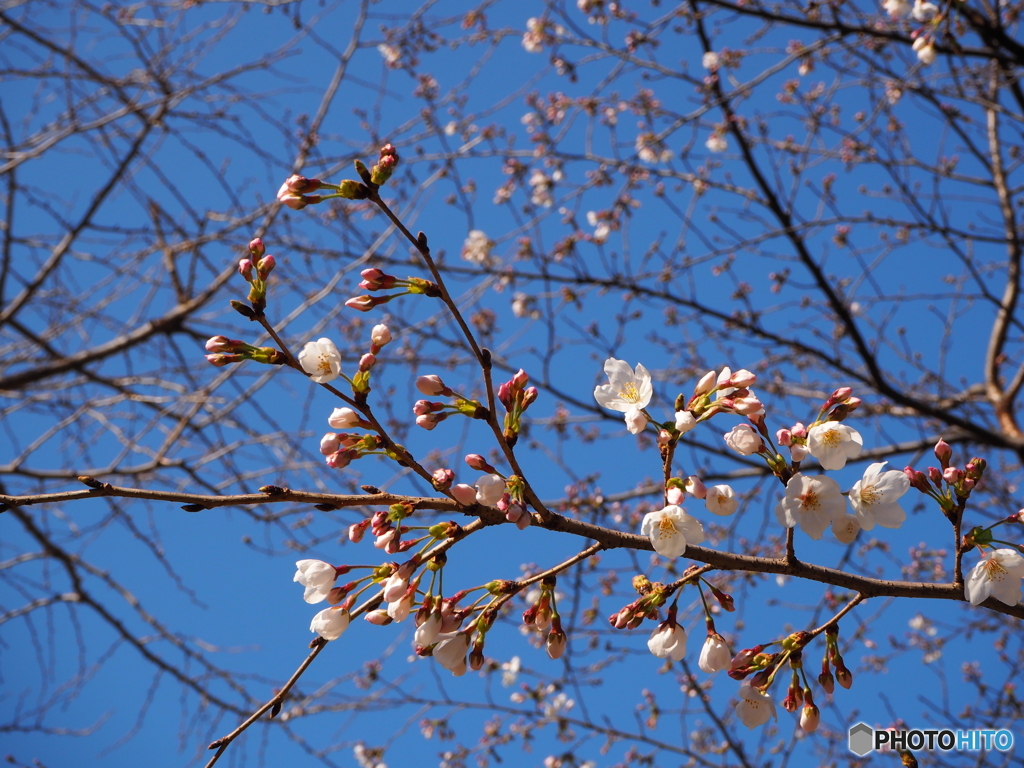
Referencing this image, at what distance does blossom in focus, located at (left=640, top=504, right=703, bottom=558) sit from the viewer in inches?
52.6

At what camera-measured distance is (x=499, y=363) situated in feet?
15.3

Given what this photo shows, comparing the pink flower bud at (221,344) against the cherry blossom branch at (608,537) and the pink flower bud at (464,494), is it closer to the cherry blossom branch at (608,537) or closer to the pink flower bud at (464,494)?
the cherry blossom branch at (608,537)

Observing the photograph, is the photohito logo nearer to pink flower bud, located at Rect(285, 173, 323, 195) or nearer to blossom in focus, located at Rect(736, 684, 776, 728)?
blossom in focus, located at Rect(736, 684, 776, 728)

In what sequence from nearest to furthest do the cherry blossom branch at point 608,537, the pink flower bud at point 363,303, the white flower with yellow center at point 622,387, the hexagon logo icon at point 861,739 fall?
the cherry blossom branch at point 608,537 → the pink flower bud at point 363,303 → the white flower with yellow center at point 622,387 → the hexagon logo icon at point 861,739

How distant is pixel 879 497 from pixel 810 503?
205 mm

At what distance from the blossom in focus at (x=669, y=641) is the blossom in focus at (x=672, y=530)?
271 mm

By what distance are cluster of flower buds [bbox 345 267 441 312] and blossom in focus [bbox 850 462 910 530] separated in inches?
38.4

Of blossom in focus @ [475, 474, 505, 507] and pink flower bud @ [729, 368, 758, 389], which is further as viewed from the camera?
pink flower bud @ [729, 368, 758, 389]

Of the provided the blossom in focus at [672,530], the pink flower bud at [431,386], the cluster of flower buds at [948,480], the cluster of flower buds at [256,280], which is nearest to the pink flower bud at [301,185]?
the cluster of flower buds at [256,280]

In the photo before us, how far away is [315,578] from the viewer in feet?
4.73

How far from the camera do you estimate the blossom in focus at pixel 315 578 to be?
4.74 feet

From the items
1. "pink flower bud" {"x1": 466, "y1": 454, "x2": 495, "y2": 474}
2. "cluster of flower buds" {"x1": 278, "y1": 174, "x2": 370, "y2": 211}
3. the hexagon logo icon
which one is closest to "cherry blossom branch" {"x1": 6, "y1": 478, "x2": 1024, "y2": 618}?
"pink flower bud" {"x1": 466, "y1": 454, "x2": 495, "y2": 474}

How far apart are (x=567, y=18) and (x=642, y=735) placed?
15.7 feet

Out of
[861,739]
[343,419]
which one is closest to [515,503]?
[343,419]
